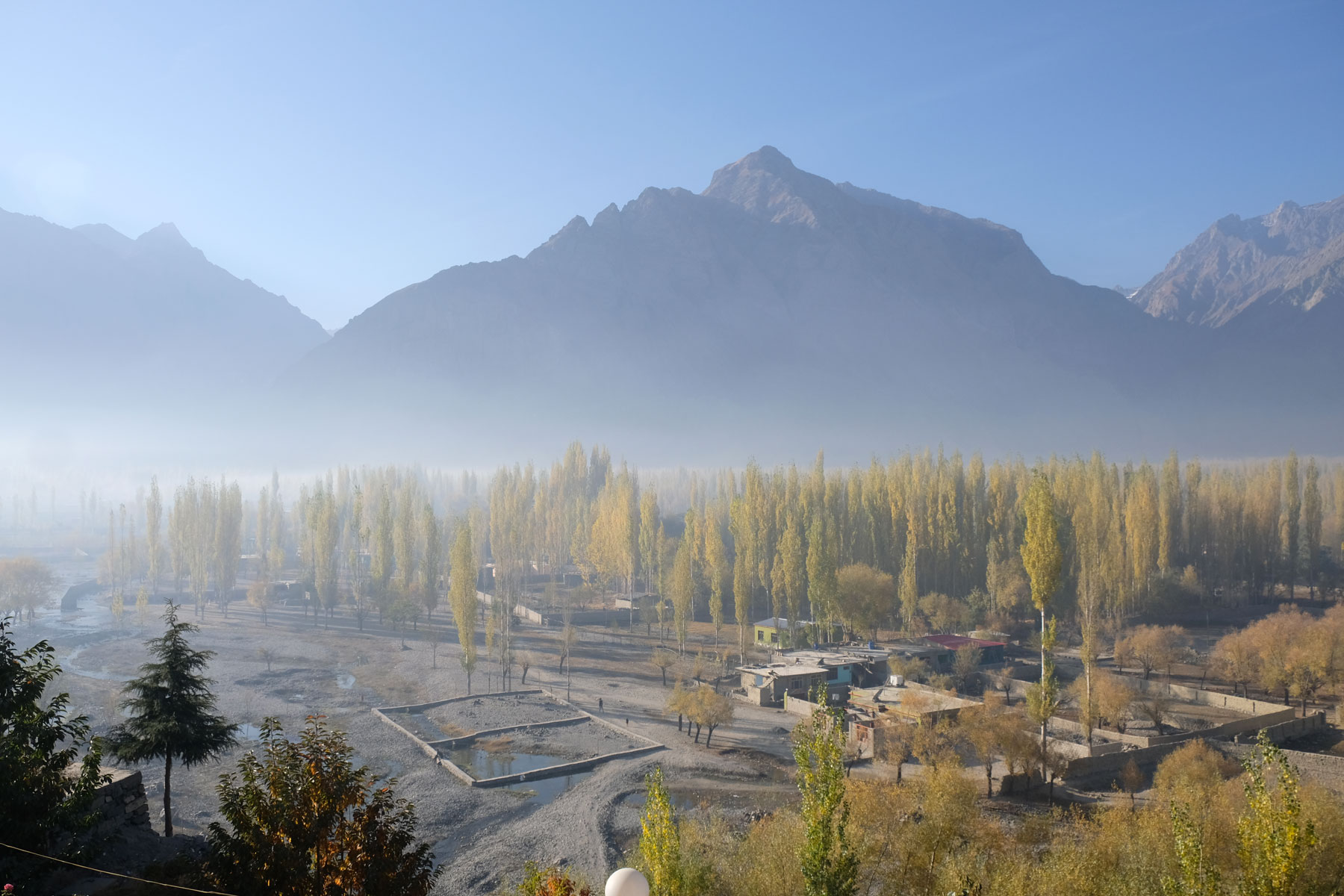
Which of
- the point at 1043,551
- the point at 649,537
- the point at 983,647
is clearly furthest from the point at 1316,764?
the point at 649,537

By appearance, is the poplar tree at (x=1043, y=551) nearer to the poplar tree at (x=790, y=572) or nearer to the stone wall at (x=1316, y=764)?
the stone wall at (x=1316, y=764)

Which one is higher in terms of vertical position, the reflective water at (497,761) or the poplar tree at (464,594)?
the poplar tree at (464,594)

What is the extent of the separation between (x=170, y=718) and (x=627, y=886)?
580 inches

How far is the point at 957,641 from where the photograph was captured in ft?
162

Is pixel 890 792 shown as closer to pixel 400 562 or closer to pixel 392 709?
pixel 392 709

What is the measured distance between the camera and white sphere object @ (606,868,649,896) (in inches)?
364

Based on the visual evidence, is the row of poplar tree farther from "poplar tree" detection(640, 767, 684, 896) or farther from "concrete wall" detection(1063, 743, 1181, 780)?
"poplar tree" detection(640, 767, 684, 896)

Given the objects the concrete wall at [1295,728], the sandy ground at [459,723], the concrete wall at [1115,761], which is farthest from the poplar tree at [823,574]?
the concrete wall at [1295,728]

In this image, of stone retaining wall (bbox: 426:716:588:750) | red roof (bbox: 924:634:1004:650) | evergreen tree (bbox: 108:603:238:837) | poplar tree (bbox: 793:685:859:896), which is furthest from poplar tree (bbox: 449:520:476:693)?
poplar tree (bbox: 793:685:859:896)

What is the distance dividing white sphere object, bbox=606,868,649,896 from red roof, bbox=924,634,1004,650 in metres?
42.4

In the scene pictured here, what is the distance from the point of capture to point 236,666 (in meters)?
51.1

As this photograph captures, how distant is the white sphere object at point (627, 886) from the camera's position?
923cm

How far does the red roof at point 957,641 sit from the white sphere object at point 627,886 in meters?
42.4

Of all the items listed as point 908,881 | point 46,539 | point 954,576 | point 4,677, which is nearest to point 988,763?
point 908,881
